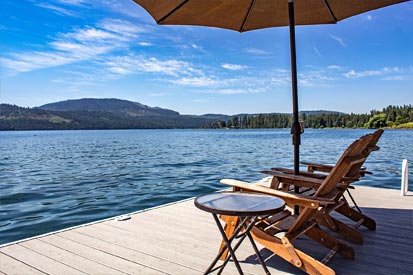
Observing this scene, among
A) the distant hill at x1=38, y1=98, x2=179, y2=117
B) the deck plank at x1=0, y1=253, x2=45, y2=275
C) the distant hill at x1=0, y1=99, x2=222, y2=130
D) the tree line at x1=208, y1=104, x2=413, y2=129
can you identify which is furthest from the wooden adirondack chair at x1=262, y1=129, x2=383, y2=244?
the distant hill at x1=38, y1=98, x2=179, y2=117

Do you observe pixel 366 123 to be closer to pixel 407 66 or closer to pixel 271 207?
pixel 407 66

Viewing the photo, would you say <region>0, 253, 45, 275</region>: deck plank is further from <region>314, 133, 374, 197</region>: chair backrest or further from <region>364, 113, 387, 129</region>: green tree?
<region>364, 113, 387, 129</region>: green tree

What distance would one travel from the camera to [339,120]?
7188 centimetres

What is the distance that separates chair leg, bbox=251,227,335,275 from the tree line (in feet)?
166

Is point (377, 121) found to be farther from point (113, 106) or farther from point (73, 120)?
Result: point (113, 106)

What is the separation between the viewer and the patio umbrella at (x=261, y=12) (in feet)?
10.3

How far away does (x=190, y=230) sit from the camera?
3447 millimetres

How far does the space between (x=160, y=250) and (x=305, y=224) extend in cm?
123

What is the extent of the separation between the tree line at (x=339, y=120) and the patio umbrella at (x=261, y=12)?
1930 inches

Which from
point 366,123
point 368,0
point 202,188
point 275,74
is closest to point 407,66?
point 366,123

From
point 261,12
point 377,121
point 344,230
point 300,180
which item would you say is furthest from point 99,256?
point 377,121

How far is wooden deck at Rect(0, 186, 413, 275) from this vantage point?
2479 millimetres

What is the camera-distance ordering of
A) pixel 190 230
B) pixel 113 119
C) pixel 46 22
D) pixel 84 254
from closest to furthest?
pixel 84 254, pixel 190 230, pixel 46 22, pixel 113 119

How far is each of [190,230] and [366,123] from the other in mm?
68160
